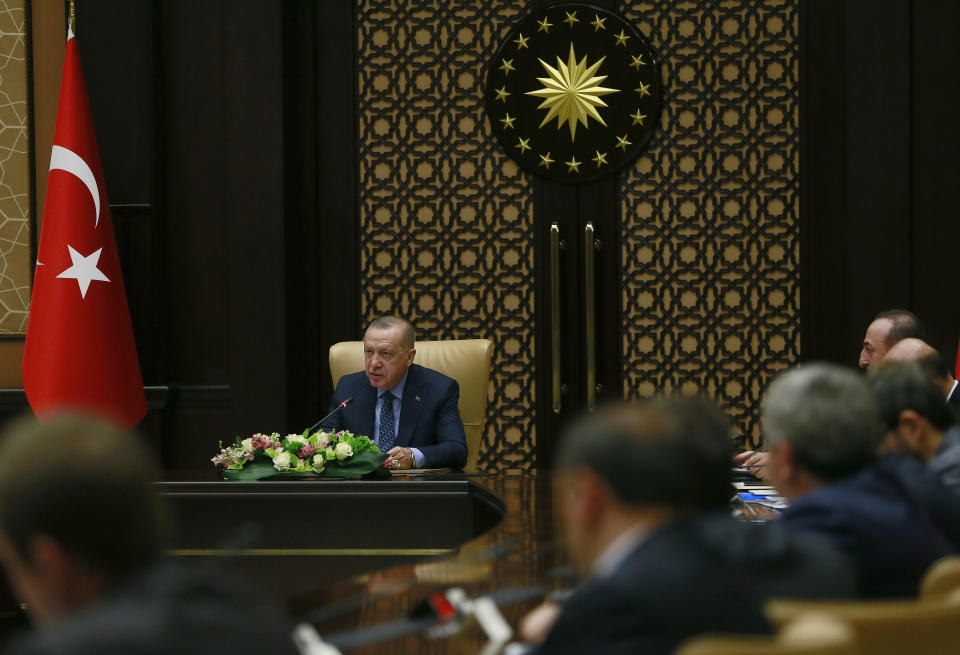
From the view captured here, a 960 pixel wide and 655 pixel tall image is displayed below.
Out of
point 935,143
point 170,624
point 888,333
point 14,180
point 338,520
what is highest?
point 935,143

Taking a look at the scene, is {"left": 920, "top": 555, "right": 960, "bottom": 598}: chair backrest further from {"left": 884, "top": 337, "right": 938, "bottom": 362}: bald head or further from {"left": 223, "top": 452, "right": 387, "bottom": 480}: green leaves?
{"left": 223, "top": 452, "right": 387, "bottom": 480}: green leaves

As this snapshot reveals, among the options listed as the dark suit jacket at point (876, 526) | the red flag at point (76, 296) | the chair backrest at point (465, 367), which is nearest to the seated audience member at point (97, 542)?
the dark suit jacket at point (876, 526)

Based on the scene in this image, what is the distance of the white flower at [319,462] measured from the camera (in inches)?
140

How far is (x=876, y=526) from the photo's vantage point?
5.72ft

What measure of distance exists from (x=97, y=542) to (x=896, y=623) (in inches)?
37.9

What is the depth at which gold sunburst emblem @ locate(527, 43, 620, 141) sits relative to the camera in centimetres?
538

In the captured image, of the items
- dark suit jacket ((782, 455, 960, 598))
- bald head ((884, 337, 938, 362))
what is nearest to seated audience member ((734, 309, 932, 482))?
bald head ((884, 337, 938, 362))

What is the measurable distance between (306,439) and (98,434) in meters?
2.57

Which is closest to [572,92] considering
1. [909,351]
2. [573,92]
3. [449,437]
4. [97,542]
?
[573,92]

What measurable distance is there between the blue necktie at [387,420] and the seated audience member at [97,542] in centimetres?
326

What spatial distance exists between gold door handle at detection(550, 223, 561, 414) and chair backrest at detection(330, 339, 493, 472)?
900mm

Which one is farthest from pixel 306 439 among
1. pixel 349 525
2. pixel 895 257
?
pixel 895 257

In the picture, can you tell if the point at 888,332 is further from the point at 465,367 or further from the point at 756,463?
the point at 465,367

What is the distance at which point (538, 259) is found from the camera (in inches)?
215
